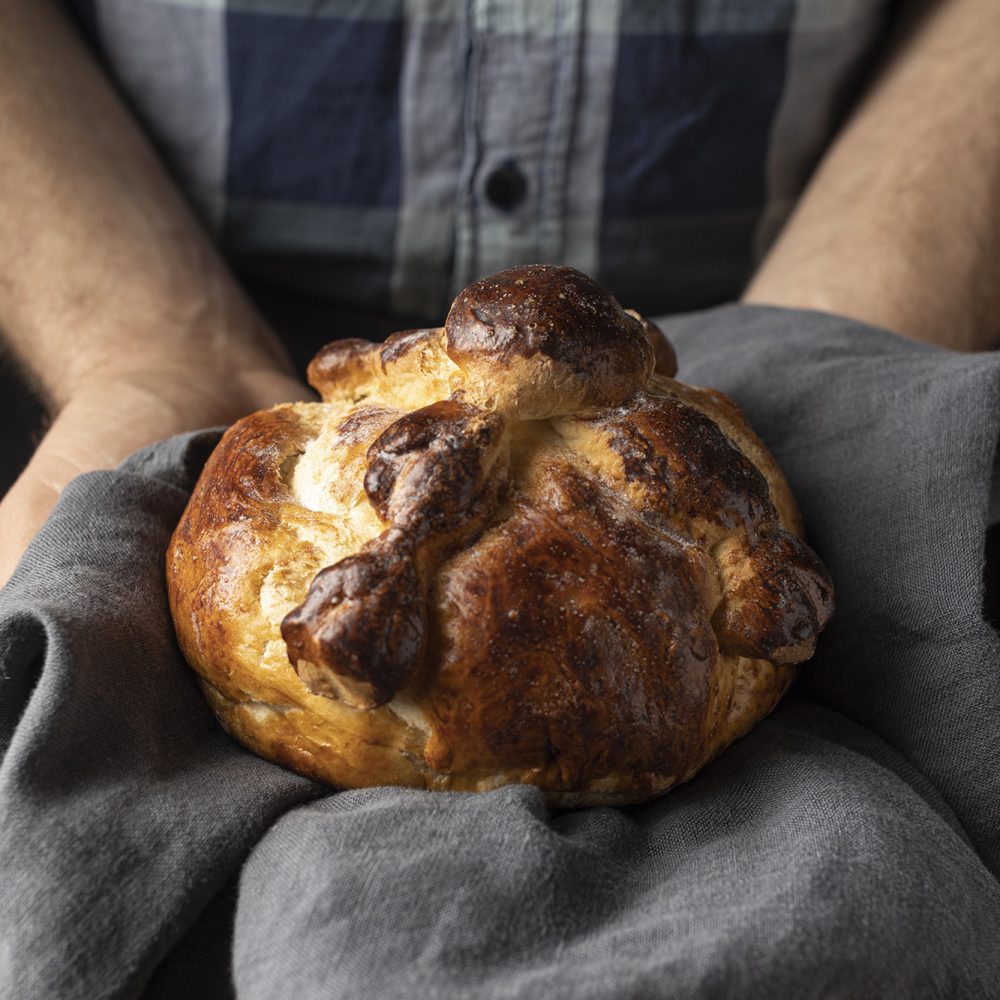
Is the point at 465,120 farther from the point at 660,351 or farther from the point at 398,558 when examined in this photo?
the point at 398,558

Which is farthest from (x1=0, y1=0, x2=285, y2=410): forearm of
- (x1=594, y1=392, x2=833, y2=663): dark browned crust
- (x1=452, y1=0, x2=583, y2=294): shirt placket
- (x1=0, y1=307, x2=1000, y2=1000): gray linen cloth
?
(x1=594, y1=392, x2=833, y2=663): dark browned crust

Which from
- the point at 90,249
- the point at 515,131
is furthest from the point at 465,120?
the point at 90,249

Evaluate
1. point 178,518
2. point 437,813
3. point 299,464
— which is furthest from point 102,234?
point 437,813

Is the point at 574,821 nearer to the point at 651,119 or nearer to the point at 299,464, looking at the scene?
the point at 299,464

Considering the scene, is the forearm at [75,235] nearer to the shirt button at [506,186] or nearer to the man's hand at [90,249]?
the man's hand at [90,249]

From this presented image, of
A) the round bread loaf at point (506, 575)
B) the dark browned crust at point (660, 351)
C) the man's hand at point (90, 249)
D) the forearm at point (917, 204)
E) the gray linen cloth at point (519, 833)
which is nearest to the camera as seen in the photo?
the gray linen cloth at point (519, 833)

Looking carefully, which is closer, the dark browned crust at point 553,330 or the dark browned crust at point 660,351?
the dark browned crust at point 553,330

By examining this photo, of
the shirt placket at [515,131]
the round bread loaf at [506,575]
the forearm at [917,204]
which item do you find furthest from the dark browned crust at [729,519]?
the shirt placket at [515,131]
